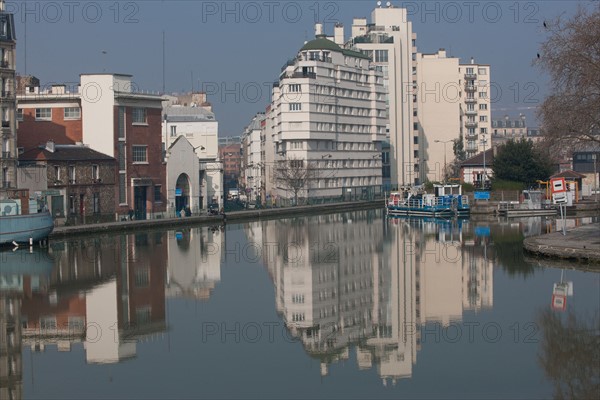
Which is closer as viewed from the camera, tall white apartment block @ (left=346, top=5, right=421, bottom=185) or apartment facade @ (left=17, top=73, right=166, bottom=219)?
apartment facade @ (left=17, top=73, right=166, bottom=219)

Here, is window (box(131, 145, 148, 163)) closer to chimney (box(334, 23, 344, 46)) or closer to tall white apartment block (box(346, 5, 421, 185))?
tall white apartment block (box(346, 5, 421, 185))

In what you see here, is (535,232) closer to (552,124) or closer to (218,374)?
(552,124)

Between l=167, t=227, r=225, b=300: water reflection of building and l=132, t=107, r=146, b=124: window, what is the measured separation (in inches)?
436

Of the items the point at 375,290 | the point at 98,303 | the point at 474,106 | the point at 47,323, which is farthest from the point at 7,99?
the point at 474,106

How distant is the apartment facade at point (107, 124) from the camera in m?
61.2

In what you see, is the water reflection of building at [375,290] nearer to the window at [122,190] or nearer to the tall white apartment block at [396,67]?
the window at [122,190]

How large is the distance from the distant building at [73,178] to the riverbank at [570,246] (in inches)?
1053

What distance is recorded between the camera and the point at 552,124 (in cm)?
4119

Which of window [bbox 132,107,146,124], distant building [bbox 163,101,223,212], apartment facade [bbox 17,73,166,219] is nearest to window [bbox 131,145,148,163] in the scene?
apartment facade [bbox 17,73,166,219]

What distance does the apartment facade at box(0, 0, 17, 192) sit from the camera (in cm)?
4831

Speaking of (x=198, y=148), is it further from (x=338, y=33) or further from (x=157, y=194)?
(x=338, y=33)

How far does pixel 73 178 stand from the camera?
186ft

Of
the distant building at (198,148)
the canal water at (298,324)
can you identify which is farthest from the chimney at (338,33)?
the canal water at (298,324)

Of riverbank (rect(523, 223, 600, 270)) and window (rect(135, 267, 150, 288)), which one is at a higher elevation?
riverbank (rect(523, 223, 600, 270))
